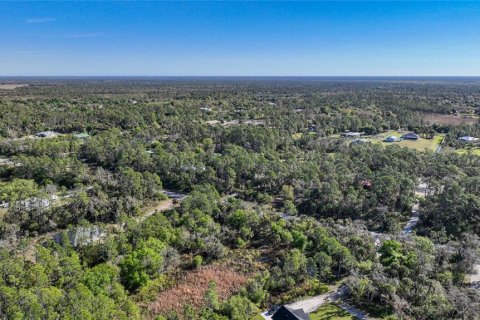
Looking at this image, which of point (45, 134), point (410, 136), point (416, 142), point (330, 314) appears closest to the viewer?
point (330, 314)

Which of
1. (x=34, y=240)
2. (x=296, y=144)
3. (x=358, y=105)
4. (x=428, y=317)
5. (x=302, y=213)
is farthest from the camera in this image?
(x=358, y=105)

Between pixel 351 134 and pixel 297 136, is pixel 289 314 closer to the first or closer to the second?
pixel 297 136

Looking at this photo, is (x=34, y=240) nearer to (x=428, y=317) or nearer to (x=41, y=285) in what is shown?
(x=41, y=285)

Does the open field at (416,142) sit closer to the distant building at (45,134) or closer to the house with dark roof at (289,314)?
the house with dark roof at (289,314)

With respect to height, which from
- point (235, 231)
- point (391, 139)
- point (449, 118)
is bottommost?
point (235, 231)

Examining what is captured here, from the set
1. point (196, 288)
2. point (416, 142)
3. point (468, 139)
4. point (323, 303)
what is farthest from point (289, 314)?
point (468, 139)

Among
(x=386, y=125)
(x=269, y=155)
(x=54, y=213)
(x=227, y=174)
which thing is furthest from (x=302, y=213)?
(x=386, y=125)
